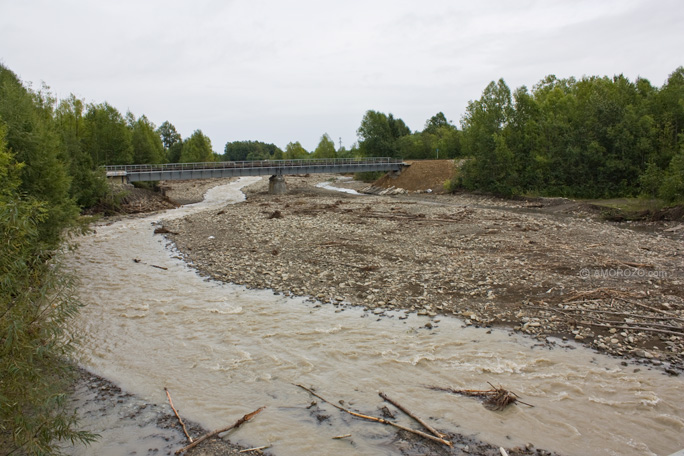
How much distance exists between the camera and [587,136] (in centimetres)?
4869

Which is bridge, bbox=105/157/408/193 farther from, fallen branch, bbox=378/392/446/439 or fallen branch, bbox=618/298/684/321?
fallen branch, bbox=618/298/684/321

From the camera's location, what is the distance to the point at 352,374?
11.5m

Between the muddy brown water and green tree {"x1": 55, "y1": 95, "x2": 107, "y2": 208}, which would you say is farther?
green tree {"x1": 55, "y1": 95, "x2": 107, "y2": 208}

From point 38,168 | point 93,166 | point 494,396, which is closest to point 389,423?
point 494,396

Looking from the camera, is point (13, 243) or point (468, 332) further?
point (468, 332)

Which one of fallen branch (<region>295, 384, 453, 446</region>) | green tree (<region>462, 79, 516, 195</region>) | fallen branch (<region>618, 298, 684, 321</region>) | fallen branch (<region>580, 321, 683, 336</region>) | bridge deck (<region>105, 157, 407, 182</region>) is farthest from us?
bridge deck (<region>105, 157, 407, 182</region>)

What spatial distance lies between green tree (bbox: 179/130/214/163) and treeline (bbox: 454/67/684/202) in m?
72.1

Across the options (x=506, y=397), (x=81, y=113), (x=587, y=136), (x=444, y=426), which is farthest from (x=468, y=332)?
Answer: (x=81, y=113)

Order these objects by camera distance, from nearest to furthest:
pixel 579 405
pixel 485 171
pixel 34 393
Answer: pixel 34 393 < pixel 579 405 < pixel 485 171

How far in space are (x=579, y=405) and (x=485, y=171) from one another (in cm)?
4865

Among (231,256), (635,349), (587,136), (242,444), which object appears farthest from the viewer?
(587,136)

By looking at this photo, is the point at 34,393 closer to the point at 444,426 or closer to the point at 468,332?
the point at 444,426

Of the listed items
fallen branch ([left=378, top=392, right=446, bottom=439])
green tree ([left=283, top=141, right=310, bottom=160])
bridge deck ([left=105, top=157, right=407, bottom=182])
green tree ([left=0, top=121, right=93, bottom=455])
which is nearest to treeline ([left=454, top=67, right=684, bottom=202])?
bridge deck ([left=105, top=157, right=407, bottom=182])

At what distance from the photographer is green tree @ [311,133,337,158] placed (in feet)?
470
